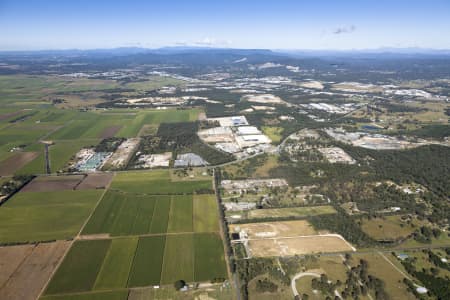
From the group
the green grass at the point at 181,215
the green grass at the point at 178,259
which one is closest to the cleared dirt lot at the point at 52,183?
the green grass at the point at 181,215

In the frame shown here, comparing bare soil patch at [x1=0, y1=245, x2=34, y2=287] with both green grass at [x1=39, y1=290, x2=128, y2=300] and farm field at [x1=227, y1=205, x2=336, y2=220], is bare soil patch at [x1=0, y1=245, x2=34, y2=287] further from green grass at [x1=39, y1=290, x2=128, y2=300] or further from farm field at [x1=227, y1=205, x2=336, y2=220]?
farm field at [x1=227, y1=205, x2=336, y2=220]

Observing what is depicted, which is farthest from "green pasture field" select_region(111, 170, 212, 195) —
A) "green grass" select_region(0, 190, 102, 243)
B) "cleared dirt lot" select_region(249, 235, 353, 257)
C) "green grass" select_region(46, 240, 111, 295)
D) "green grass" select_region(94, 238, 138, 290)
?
"cleared dirt lot" select_region(249, 235, 353, 257)

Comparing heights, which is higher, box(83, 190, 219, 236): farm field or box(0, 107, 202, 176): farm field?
box(0, 107, 202, 176): farm field

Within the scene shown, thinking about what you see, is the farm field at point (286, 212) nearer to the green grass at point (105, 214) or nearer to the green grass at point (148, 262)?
the green grass at point (148, 262)

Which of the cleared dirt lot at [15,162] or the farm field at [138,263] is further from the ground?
the cleared dirt lot at [15,162]

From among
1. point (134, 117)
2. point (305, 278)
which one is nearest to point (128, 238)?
point (305, 278)

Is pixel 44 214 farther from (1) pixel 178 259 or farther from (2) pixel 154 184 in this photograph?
(1) pixel 178 259

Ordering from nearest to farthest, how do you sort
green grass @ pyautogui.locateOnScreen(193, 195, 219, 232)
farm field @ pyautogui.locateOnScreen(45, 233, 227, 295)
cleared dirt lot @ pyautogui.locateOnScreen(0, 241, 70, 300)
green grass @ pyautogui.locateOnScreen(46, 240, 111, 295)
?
cleared dirt lot @ pyautogui.locateOnScreen(0, 241, 70, 300) < green grass @ pyautogui.locateOnScreen(46, 240, 111, 295) < farm field @ pyautogui.locateOnScreen(45, 233, 227, 295) < green grass @ pyautogui.locateOnScreen(193, 195, 219, 232)
